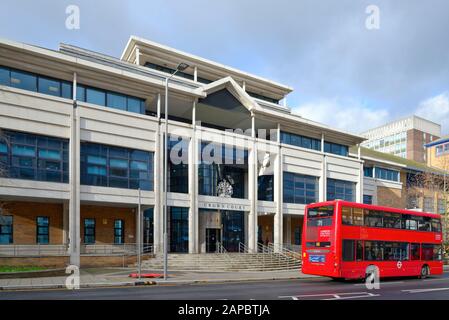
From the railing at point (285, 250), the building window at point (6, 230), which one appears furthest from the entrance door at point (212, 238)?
the building window at point (6, 230)

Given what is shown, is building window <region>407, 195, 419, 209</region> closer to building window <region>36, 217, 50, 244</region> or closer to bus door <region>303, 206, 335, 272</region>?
bus door <region>303, 206, 335, 272</region>

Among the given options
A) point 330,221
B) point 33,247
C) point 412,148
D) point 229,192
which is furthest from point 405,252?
point 412,148

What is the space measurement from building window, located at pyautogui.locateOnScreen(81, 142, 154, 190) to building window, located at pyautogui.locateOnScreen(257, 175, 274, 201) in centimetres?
1193

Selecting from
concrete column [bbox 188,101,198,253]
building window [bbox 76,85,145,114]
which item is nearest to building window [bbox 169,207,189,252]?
concrete column [bbox 188,101,198,253]

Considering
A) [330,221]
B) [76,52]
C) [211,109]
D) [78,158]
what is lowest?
[330,221]

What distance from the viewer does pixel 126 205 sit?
3138cm

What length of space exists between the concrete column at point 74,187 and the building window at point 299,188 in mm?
19075

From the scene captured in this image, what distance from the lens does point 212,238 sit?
122ft

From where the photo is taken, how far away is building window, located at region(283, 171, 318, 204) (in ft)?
132

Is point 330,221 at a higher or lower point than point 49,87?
lower

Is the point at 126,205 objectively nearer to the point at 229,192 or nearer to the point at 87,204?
the point at 87,204

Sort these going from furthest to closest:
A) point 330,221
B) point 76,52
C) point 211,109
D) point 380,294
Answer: point 211,109
point 76,52
point 330,221
point 380,294
